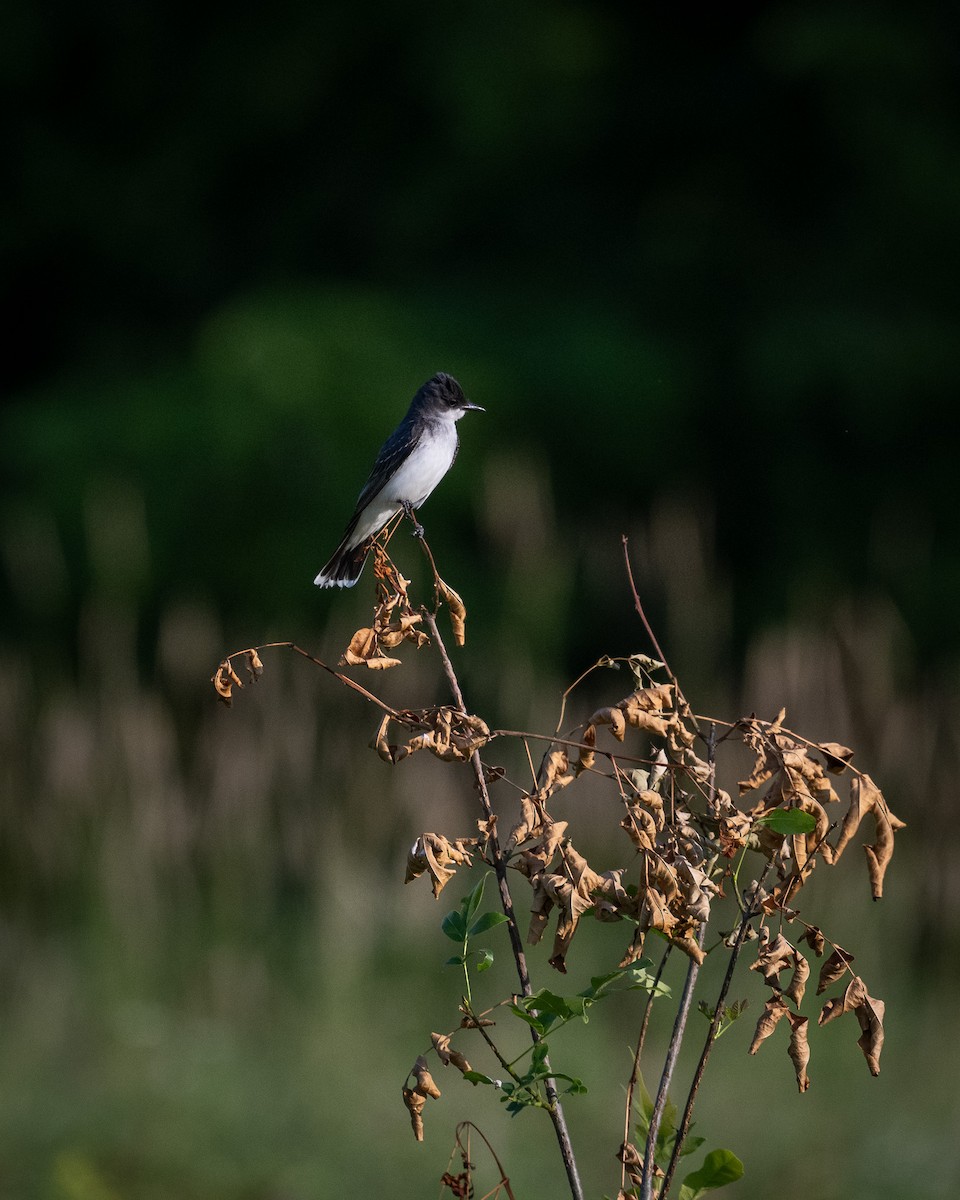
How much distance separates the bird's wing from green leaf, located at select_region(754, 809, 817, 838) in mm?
2210

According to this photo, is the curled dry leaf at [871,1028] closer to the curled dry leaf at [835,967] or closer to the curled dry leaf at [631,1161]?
the curled dry leaf at [835,967]

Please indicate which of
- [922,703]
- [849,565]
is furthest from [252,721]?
[849,565]

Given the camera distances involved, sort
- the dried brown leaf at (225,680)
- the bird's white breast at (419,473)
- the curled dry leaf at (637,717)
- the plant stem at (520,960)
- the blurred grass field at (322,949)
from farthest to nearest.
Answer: the blurred grass field at (322,949)
the bird's white breast at (419,473)
the dried brown leaf at (225,680)
the curled dry leaf at (637,717)
the plant stem at (520,960)

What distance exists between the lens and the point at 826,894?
4.28 m

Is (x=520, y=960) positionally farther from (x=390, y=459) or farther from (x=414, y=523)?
(x=390, y=459)

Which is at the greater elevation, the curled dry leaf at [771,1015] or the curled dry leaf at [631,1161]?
the curled dry leaf at [771,1015]

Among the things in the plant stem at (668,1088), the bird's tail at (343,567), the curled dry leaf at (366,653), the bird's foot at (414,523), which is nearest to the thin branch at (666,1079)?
the plant stem at (668,1088)

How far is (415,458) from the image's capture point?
327cm

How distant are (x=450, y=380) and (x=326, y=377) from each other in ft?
15.1

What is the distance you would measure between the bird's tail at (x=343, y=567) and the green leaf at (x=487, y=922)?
5.26 feet

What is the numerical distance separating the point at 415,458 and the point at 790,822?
2218 millimetres

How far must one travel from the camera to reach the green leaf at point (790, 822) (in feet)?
3.73

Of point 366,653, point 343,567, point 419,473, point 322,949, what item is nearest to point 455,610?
Answer: point 366,653

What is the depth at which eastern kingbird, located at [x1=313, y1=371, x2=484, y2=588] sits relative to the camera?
3.26 metres
